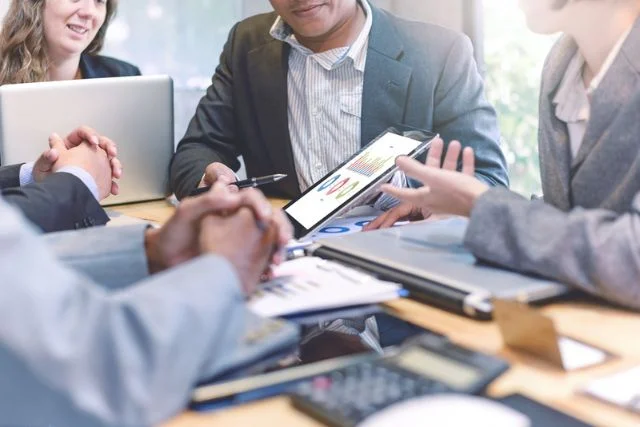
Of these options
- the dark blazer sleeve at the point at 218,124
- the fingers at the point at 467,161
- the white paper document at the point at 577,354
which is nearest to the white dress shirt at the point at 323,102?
the dark blazer sleeve at the point at 218,124

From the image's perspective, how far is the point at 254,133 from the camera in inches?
90.3

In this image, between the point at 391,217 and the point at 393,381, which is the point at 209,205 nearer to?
the point at 393,381

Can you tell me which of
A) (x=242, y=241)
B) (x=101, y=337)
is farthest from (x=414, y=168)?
(x=101, y=337)

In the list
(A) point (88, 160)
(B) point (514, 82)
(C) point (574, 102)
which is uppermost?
(C) point (574, 102)

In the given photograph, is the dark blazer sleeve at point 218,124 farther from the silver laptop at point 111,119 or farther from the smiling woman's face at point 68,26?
the smiling woman's face at point 68,26

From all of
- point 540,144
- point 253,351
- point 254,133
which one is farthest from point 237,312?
point 254,133

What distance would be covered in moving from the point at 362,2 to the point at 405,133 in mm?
559

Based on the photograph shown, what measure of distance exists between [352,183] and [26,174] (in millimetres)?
700

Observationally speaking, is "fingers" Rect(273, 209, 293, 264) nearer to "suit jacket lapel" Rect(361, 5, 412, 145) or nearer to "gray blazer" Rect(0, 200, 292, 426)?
"gray blazer" Rect(0, 200, 292, 426)

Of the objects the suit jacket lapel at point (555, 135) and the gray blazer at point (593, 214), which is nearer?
the gray blazer at point (593, 214)

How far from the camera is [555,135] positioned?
1.42 m

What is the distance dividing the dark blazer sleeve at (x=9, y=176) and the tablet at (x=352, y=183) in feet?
1.94

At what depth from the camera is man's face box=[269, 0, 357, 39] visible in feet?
6.97

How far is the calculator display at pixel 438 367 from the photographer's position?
87 centimetres
